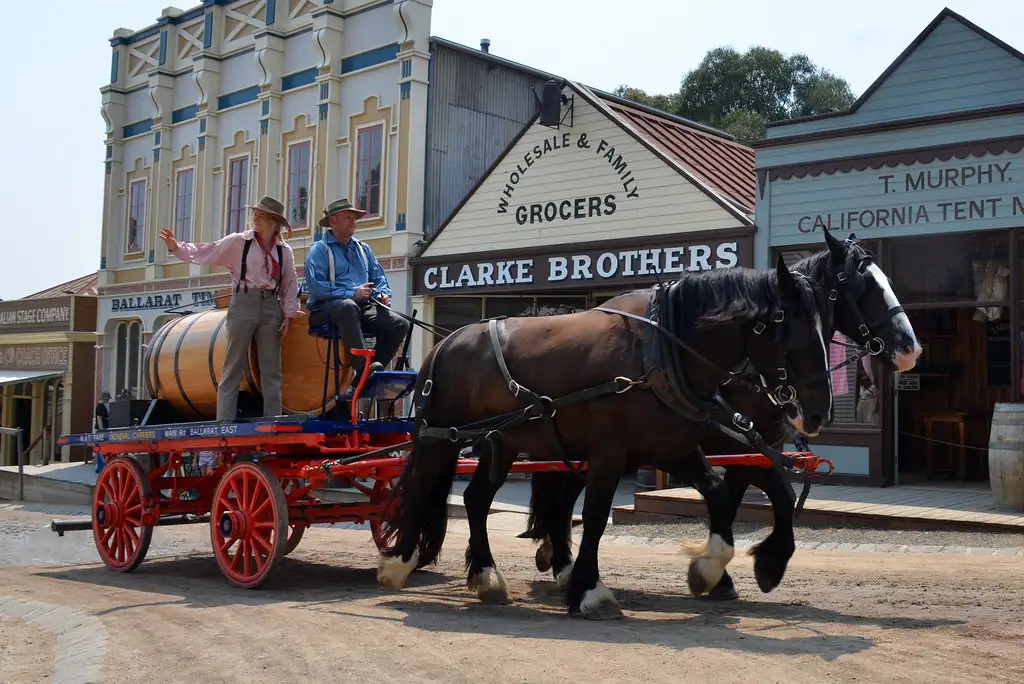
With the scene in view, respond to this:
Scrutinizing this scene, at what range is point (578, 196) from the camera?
16312 mm

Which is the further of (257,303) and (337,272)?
(337,272)

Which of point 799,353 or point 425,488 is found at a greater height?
point 799,353

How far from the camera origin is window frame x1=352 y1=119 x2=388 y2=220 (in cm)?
1964

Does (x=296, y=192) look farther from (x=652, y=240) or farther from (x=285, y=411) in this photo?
(x=285, y=411)

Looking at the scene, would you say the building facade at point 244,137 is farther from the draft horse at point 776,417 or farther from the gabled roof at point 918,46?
the draft horse at point 776,417

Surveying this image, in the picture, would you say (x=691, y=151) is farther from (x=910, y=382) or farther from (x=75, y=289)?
(x=75, y=289)

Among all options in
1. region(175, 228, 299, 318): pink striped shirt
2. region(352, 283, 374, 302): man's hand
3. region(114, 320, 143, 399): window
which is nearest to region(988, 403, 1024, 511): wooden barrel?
region(352, 283, 374, 302): man's hand

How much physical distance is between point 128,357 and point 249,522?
1949 centimetres

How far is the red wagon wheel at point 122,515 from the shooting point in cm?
840

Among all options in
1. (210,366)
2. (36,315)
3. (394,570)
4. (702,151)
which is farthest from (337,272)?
(36,315)

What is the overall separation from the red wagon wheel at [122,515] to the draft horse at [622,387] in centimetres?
244

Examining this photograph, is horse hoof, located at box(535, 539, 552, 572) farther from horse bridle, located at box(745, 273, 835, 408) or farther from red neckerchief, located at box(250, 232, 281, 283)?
red neckerchief, located at box(250, 232, 281, 283)

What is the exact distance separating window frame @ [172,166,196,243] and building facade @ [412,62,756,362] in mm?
7874

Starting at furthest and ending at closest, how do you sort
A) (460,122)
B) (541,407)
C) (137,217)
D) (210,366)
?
(137,217)
(460,122)
(210,366)
(541,407)
